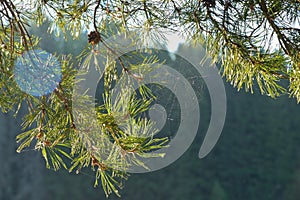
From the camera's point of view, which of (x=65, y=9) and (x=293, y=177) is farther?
(x=293, y=177)

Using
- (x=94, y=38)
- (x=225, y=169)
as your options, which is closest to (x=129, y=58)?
(x=94, y=38)

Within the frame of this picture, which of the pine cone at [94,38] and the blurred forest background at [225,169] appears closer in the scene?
the pine cone at [94,38]

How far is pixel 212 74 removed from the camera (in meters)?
1.13

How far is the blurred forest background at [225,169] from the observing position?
424cm

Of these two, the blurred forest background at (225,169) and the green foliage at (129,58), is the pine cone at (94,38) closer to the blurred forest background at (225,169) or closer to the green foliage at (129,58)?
the green foliage at (129,58)

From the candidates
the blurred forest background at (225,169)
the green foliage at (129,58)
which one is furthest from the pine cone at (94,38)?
the blurred forest background at (225,169)

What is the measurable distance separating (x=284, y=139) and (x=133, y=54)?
12.4ft

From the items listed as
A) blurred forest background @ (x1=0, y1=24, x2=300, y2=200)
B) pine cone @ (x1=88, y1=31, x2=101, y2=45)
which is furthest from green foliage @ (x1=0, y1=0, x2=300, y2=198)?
blurred forest background @ (x1=0, y1=24, x2=300, y2=200)

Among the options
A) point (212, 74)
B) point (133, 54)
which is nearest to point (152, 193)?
point (212, 74)

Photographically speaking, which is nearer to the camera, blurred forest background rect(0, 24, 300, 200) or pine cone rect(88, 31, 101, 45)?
pine cone rect(88, 31, 101, 45)

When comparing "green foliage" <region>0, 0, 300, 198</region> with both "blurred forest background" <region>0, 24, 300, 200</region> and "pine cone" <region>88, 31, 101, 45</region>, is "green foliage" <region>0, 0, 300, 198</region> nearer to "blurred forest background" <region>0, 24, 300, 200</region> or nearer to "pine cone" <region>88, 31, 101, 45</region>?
"pine cone" <region>88, 31, 101, 45</region>

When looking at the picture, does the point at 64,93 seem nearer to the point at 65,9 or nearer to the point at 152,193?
the point at 65,9

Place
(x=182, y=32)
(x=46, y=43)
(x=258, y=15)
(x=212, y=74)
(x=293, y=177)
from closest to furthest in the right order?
(x=258, y=15) < (x=182, y=32) < (x=212, y=74) < (x=46, y=43) < (x=293, y=177)

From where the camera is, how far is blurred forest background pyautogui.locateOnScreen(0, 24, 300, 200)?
13.9ft
